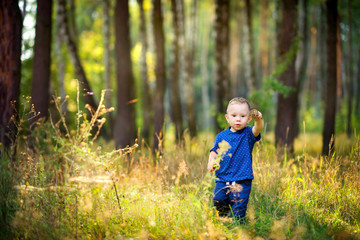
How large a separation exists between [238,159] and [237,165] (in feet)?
0.22

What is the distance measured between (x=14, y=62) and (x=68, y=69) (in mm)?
13704

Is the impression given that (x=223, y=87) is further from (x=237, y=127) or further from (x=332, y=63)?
(x=237, y=127)

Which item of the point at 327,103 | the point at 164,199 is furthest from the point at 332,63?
the point at 164,199

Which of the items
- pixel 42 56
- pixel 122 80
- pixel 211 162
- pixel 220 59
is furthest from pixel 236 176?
pixel 220 59

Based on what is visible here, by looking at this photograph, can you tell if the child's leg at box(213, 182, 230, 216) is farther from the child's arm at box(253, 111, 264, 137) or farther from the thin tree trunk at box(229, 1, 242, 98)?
the thin tree trunk at box(229, 1, 242, 98)

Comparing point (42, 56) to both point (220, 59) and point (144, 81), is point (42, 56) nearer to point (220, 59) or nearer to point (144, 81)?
point (220, 59)

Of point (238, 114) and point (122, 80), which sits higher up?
point (122, 80)

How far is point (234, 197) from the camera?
3.59 m

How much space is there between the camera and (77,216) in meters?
3.36

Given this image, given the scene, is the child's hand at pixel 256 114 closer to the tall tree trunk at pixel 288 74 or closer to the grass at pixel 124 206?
the grass at pixel 124 206

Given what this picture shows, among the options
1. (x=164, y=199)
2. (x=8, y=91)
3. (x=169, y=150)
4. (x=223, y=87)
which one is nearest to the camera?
(x=164, y=199)

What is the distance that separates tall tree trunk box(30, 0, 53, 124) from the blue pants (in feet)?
16.0

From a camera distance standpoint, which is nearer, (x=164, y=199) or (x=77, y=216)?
(x=77, y=216)

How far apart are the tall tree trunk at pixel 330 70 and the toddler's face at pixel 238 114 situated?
5.49 meters
